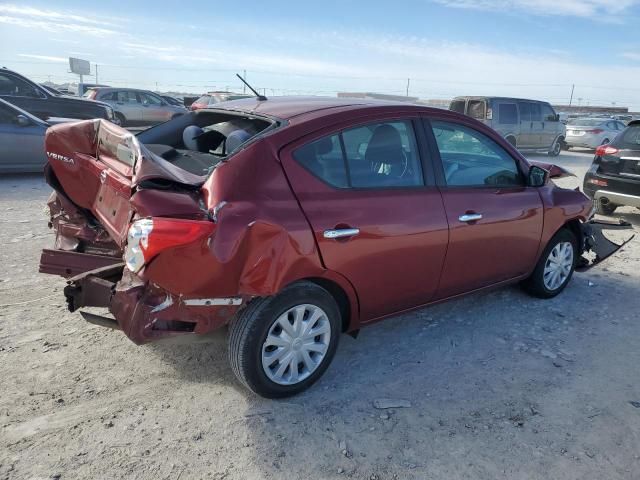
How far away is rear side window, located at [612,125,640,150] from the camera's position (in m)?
7.18

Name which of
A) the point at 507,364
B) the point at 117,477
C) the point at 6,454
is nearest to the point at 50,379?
the point at 6,454

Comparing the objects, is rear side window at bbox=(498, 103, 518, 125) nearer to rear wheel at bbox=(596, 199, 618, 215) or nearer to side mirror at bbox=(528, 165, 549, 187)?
rear wheel at bbox=(596, 199, 618, 215)

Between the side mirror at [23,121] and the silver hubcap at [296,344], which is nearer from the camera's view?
the silver hubcap at [296,344]

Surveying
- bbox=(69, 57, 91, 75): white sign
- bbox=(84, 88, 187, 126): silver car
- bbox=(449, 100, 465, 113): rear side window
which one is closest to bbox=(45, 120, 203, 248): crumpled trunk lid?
bbox=(449, 100, 465, 113): rear side window

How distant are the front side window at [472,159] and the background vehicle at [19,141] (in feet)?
25.1

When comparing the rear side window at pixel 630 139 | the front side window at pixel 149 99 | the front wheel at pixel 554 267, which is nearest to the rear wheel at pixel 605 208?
the rear side window at pixel 630 139

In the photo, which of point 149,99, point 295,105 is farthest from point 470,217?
point 149,99

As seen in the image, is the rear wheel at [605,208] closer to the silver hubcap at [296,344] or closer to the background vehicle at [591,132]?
the silver hubcap at [296,344]

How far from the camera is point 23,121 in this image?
8.56 metres

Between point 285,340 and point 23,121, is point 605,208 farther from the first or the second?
point 23,121

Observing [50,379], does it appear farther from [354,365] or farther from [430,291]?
[430,291]

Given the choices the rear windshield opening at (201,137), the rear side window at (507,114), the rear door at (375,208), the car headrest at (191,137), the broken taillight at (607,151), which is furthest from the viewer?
the rear side window at (507,114)

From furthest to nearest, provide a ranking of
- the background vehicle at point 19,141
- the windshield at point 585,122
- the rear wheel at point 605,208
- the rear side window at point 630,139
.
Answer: the windshield at point 585,122
the background vehicle at point 19,141
the rear wheel at point 605,208
the rear side window at point 630,139

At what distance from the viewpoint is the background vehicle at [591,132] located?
19.7 metres
